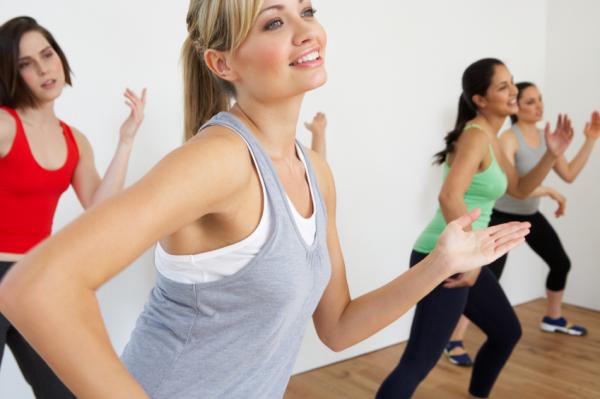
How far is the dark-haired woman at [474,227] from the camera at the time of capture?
202 centimetres

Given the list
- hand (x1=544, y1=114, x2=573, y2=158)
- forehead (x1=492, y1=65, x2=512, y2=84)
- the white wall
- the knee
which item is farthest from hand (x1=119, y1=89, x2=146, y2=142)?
the white wall

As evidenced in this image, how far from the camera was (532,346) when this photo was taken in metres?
3.46

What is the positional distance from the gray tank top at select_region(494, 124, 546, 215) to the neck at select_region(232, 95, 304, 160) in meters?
2.57

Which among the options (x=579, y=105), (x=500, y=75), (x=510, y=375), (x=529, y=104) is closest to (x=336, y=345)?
(x=500, y=75)

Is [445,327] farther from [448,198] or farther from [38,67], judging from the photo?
[38,67]

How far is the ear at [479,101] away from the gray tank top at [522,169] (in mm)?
1005

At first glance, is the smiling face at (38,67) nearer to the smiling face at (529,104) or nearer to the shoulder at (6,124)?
the shoulder at (6,124)

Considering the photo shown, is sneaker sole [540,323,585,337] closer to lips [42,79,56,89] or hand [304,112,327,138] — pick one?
hand [304,112,327,138]

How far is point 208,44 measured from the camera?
110cm

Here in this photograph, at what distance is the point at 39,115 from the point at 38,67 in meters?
0.16

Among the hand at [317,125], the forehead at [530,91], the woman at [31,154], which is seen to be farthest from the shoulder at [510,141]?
the woman at [31,154]

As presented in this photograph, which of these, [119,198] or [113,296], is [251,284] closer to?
[119,198]

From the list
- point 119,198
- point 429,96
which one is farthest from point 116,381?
point 429,96

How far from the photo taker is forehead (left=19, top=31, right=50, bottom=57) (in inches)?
75.0
